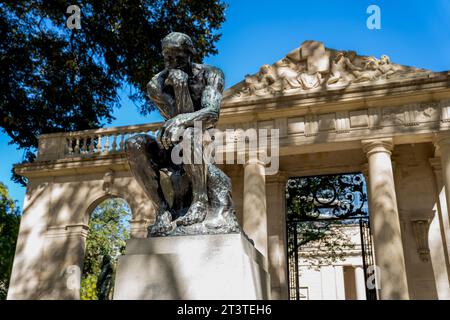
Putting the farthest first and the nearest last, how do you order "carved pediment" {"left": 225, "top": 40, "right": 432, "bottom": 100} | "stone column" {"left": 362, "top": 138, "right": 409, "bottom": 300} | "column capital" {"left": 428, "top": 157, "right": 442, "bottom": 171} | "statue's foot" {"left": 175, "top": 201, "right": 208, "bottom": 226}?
"column capital" {"left": 428, "top": 157, "right": 442, "bottom": 171}
"carved pediment" {"left": 225, "top": 40, "right": 432, "bottom": 100}
"stone column" {"left": 362, "top": 138, "right": 409, "bottom": 300}
"statue's foot" {"left": 175, "top": 201, "right": 208, "bottom": 226}

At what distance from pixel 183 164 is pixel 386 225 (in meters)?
9.10

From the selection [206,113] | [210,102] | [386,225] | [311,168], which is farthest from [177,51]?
[311,168]

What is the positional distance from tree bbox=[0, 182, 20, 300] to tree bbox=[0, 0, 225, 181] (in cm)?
957

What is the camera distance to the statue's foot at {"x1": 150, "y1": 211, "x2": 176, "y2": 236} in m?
4.13

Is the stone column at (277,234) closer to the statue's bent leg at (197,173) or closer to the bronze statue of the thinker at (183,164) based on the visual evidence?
the bronze statue of the thinker at (183,164)

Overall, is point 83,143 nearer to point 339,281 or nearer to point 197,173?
point 197,173

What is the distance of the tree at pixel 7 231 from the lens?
25.0 meters

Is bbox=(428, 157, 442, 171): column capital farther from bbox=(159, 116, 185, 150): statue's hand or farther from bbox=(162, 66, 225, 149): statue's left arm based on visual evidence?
bbox=(159, 116, 185, 150): statue's hand

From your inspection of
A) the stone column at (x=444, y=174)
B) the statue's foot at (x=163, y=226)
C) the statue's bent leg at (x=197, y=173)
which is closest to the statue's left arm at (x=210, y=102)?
the statue's bent leg at (x=197, y=173)

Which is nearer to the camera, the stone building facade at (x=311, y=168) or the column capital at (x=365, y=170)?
the stone building facade at (x=311, y=168)

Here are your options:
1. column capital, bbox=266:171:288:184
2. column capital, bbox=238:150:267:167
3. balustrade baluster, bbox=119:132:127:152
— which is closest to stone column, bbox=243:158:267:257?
column capital, bbox=238:150:267:167

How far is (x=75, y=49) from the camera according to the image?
18.1 m

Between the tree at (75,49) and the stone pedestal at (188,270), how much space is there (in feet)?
44.8

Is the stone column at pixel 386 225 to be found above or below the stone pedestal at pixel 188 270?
above
